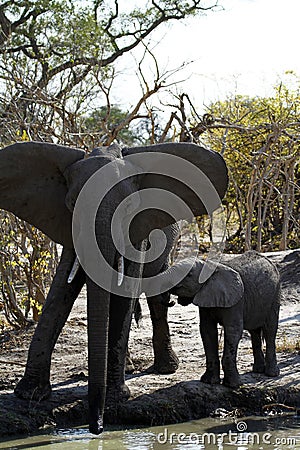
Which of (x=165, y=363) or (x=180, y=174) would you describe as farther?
(x=165, y=363)

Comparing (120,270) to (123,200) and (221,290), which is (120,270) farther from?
(221,290)

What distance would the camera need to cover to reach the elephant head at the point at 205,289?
745 centimetres

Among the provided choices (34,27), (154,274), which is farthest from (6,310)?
(34,27)

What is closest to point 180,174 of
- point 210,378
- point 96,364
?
point 210,378

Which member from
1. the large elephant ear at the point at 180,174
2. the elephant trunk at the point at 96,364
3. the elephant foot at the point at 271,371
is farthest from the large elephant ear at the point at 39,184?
the elephant foot at the point at 271,371

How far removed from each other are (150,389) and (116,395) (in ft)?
1.55

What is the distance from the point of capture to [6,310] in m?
A: 10.6

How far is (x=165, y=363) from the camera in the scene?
8.36 m

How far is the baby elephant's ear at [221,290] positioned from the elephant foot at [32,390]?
1.46 m

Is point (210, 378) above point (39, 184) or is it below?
below

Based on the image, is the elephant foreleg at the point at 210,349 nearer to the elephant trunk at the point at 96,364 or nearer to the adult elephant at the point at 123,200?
the adult elephant at the point at 123,200

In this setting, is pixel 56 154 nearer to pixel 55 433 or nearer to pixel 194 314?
pixel 55 433

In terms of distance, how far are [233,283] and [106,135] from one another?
17.3ft

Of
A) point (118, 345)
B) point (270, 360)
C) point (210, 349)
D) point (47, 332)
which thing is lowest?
point (270, 360)
